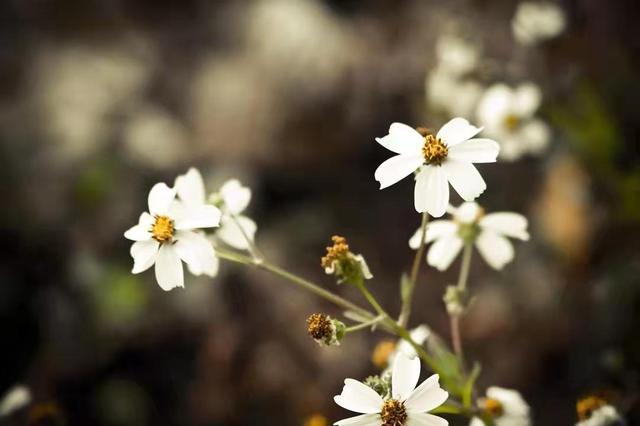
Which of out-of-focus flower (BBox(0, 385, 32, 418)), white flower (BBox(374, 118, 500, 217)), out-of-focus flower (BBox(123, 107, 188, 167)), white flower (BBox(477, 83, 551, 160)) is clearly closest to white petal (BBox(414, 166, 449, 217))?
white flower (BBox(374, 118, 500, 217))

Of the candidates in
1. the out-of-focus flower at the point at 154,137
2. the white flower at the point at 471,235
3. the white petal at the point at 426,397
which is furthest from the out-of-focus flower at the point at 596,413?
the out-of-focus flower at the point at 154,137

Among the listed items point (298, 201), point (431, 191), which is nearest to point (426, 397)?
point (431, 191)

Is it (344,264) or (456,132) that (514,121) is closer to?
(456,132)

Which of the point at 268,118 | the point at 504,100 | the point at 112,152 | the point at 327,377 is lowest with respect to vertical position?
the point at 327,377

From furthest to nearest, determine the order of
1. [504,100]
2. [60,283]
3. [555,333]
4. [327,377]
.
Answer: [60,283], [327,377], [555,333], [504,100]

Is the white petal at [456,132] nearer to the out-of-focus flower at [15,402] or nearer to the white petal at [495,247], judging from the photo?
the white petal at [495,247]

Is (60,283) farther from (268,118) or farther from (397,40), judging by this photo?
(397,40)

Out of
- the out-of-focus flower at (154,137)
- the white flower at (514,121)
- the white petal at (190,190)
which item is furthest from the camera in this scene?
the out-of-focus flower at (154,137)

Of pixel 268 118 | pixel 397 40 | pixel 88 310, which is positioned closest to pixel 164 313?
pixel 88 310
